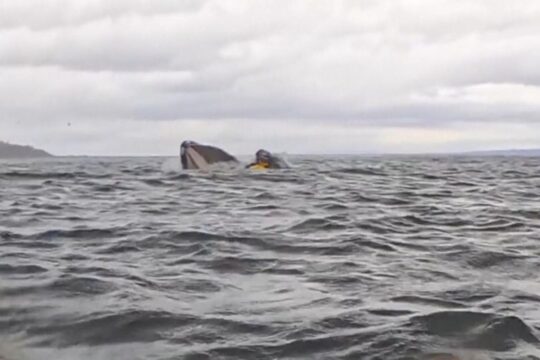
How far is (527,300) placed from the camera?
7684 mm

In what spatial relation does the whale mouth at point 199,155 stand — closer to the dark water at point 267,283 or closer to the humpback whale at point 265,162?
the humpback whale at point 265,162

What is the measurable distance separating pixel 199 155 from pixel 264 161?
295cm

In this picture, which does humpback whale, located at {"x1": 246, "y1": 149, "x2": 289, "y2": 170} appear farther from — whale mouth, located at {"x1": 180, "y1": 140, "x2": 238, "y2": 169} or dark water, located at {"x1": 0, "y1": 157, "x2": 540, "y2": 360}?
dark water, located at {"x1": 0, "y1": 157, "x2": 540, "y2": 360}

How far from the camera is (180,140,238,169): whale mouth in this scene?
35250mm

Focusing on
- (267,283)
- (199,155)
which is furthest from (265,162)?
(267,283)

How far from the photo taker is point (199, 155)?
3547 centimetres

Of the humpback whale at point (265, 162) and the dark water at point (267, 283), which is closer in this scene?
the dark water at point (267, 283)

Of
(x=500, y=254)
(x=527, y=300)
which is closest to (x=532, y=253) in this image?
(x=500, y=254)

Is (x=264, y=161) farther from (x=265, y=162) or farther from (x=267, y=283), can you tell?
(x=267, y=283)

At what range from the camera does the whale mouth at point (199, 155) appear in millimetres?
35250

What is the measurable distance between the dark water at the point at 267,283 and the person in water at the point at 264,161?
18.3 metres

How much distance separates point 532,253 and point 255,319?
5247 mm

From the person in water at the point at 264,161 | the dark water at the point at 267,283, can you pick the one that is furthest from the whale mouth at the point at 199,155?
the dark water at the point at 267,283

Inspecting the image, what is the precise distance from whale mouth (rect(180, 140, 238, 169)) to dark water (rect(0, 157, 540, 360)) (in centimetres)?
1865
